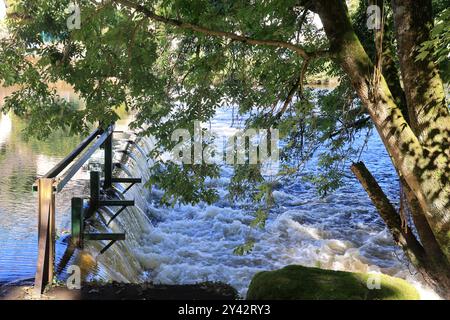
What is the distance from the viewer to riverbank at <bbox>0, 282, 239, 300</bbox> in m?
3.93

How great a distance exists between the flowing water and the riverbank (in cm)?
64

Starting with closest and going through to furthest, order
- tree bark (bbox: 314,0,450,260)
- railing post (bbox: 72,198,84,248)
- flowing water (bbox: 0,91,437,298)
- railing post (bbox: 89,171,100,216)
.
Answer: tree bark (bbox: 314,0,450,260), railing post (bbox: 72,198,84,248), flowing water (bbox: 0,91,437,298), railing post (bbox: 89,171,100,216)

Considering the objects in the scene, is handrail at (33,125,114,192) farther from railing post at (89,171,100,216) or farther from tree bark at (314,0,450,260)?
tree bark at (314,0,450,260)

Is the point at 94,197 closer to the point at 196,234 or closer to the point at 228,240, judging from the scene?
the point at 196,234

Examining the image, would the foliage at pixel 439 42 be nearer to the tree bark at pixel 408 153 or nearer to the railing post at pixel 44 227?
the tree bark at pixel 408 153

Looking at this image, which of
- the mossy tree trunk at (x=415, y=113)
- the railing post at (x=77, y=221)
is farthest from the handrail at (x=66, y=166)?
the mossy tree trunk at (x=415, y=113)

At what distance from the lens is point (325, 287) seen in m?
4.19

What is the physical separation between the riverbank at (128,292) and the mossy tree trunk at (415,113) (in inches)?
61.6

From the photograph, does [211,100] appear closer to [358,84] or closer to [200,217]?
[358,84]

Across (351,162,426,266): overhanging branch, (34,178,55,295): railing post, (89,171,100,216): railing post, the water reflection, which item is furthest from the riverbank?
(89,171,100,216): railing post

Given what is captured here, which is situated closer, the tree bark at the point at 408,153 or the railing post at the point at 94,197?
the tree bark at the point at 408,153

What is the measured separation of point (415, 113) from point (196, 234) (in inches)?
262

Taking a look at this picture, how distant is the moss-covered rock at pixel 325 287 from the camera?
162 inches
